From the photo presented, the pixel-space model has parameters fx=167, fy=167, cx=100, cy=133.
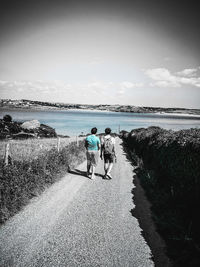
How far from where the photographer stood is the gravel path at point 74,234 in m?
3.10

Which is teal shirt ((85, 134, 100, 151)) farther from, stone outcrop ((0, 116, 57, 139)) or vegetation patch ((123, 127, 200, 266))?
stone outcrop ((0, 116, 57, 139))

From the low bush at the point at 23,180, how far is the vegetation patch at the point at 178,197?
382 centimetres

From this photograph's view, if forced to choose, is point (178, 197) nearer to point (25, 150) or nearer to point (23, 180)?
point (23, 180)

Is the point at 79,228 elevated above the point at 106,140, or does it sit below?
below

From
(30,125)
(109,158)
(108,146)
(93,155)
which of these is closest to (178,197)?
(109,158)

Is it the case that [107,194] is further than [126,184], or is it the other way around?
[126,184]

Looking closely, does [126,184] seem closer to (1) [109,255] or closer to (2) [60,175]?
(2) [60,175]

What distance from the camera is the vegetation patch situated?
341 cm

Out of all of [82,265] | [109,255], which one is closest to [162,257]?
[109,255]

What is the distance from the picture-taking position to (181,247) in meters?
3.43

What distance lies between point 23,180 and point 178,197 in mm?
4971

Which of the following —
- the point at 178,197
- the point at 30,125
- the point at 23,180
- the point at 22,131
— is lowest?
the point at 22,131

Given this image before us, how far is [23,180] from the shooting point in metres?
5.21

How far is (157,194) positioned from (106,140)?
9.91 ft
